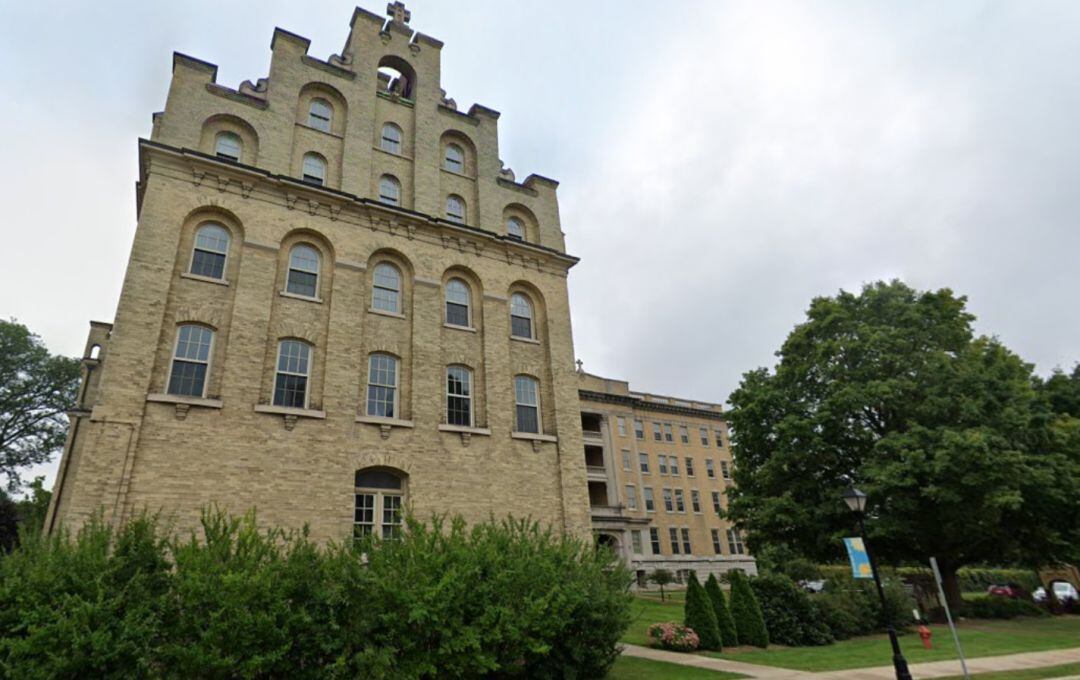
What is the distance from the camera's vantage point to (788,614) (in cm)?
1902

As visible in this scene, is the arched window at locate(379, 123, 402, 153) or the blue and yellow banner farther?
the arched window at locate(379, 123, 402, 153)

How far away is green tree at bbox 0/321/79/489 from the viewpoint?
139 feet

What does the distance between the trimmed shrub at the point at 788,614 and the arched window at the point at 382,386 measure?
548 inches

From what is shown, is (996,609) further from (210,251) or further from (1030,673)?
(210,251)

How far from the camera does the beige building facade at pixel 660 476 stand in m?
50.3

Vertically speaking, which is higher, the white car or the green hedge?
the green hedge

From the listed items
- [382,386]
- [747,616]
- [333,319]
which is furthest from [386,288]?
[747,616]

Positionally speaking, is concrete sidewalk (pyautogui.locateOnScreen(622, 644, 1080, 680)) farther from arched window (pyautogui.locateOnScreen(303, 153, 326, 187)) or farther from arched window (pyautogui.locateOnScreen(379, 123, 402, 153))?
arched window (pyautogui.locateOnScreen(379, 123, 402, 153))

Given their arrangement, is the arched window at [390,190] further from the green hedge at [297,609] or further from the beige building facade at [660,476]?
the beige building facade at [660,476]

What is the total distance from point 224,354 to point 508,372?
9178mm

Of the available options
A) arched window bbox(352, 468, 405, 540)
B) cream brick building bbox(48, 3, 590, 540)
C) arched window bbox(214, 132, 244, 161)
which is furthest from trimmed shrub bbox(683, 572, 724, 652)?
arched window bbox(214, 132, 244, 161)

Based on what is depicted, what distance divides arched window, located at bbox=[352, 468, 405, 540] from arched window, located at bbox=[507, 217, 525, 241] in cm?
1140

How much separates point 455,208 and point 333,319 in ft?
24.6

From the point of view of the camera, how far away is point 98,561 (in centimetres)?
862
